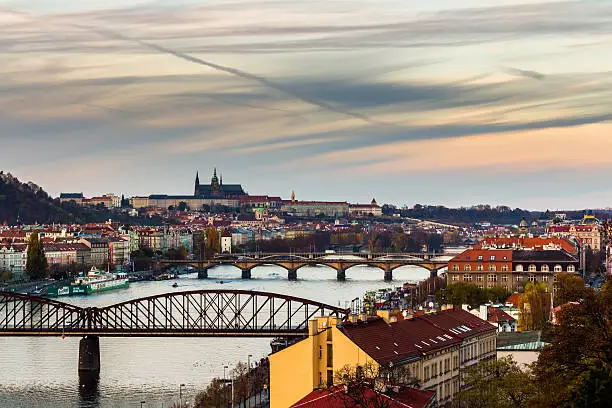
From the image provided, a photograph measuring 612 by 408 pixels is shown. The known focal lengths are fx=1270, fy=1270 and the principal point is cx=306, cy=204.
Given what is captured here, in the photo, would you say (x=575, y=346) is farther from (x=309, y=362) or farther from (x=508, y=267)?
(x=508, y=267)

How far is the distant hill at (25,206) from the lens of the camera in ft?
413

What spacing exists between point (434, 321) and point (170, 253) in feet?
256

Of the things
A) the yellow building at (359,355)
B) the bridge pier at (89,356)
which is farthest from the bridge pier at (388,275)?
the yellow building at (359,355)

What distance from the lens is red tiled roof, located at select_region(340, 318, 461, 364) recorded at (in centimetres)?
1850

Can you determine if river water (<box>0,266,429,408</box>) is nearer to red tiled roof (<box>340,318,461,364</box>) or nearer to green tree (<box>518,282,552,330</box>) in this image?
red tiled roof (<box>340,318,461,364</box>)

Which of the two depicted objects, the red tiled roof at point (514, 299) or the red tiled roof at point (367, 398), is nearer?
the red tiled roof at point (367, 398)

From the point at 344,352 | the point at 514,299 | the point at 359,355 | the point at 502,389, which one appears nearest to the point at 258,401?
the point at 344,352

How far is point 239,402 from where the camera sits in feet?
81.3

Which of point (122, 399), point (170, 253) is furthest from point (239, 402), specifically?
point (170, 253)

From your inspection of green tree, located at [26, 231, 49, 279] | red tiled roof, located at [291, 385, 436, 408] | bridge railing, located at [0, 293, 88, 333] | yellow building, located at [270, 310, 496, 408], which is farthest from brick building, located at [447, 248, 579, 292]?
red tiled roof, located at [291, 385, 436, 408]

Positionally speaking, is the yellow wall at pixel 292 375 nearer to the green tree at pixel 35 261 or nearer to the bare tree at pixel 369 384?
the bare tree at pixel 369 384

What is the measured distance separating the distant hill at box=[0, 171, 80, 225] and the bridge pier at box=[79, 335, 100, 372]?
9277 cm

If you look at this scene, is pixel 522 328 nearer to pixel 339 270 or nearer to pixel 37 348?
pixel 37 348

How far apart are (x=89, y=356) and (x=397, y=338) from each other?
13.9 meters
